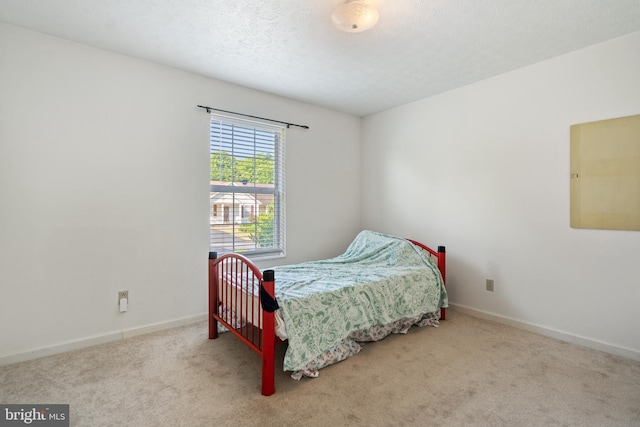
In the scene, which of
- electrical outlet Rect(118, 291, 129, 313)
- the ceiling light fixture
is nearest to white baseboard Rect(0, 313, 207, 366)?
electrical outlet Rect(118, 291, 129, 313)

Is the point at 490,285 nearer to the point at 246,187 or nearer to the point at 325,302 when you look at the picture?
the point at 325,302

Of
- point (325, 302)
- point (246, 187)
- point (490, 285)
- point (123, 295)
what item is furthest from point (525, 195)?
point (123, 295)

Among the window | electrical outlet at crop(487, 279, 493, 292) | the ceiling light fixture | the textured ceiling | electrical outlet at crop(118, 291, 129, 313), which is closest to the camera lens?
the ceiling light fixture

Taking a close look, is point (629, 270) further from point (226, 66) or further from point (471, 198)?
point (226, 66)

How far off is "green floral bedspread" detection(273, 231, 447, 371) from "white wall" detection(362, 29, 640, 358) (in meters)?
0.57

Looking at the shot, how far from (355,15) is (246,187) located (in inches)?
80.2

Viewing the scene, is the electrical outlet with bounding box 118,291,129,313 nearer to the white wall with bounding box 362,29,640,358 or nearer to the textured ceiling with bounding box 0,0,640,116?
the textured ceiling with bounding box 0,0,640,116

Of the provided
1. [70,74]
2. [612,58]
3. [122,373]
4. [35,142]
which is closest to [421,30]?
[612,58]

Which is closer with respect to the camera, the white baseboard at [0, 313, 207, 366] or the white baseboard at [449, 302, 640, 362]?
the white baseboard at [0, 313, 207, 366]

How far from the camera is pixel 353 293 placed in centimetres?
234

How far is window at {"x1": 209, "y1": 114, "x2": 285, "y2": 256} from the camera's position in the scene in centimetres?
316

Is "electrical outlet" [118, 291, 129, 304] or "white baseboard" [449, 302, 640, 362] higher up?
"electrical outlet" [118, 291, 129, 304]

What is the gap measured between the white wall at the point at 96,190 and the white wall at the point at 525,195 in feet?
7.22

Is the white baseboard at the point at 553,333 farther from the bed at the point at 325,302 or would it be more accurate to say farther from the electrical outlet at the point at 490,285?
the bed at the point at 325,302
